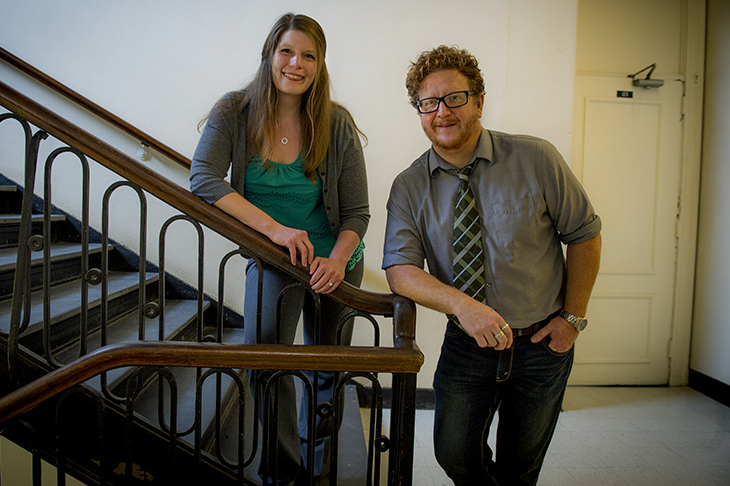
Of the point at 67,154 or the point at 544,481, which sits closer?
the point at 544,481

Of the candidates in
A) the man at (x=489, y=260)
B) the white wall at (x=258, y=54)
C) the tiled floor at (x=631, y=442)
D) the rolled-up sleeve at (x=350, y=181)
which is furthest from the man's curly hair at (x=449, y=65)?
the tiled floor at (x=631, y=442)

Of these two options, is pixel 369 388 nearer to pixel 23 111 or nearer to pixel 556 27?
pixel 23 111

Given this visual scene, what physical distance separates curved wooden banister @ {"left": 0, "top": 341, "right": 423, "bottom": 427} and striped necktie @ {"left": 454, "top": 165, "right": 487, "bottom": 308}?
1.34 feet

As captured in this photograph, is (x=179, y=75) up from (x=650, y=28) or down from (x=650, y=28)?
down

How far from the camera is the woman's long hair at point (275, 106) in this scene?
1374mm

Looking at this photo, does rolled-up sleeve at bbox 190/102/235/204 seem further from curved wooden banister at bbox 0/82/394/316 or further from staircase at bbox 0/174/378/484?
staircase at bbox 0/174/378/484

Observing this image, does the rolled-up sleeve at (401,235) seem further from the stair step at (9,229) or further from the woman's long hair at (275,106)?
the stair step at (9,229)

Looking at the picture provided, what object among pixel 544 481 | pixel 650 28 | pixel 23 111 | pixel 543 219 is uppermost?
pixel 650 28

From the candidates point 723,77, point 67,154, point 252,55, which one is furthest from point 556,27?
point 67,154

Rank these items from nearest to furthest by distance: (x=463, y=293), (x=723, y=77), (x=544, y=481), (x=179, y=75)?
(x=463, y=293) < (x=544, y=481) < (x=179, y=75) < (x=723, y=77)

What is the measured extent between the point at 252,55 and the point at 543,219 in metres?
2.15

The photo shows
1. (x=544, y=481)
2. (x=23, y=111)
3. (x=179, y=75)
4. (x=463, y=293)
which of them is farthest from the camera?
(x=179, y=75)

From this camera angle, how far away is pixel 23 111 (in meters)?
1.21

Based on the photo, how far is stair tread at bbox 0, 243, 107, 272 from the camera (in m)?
1.81
